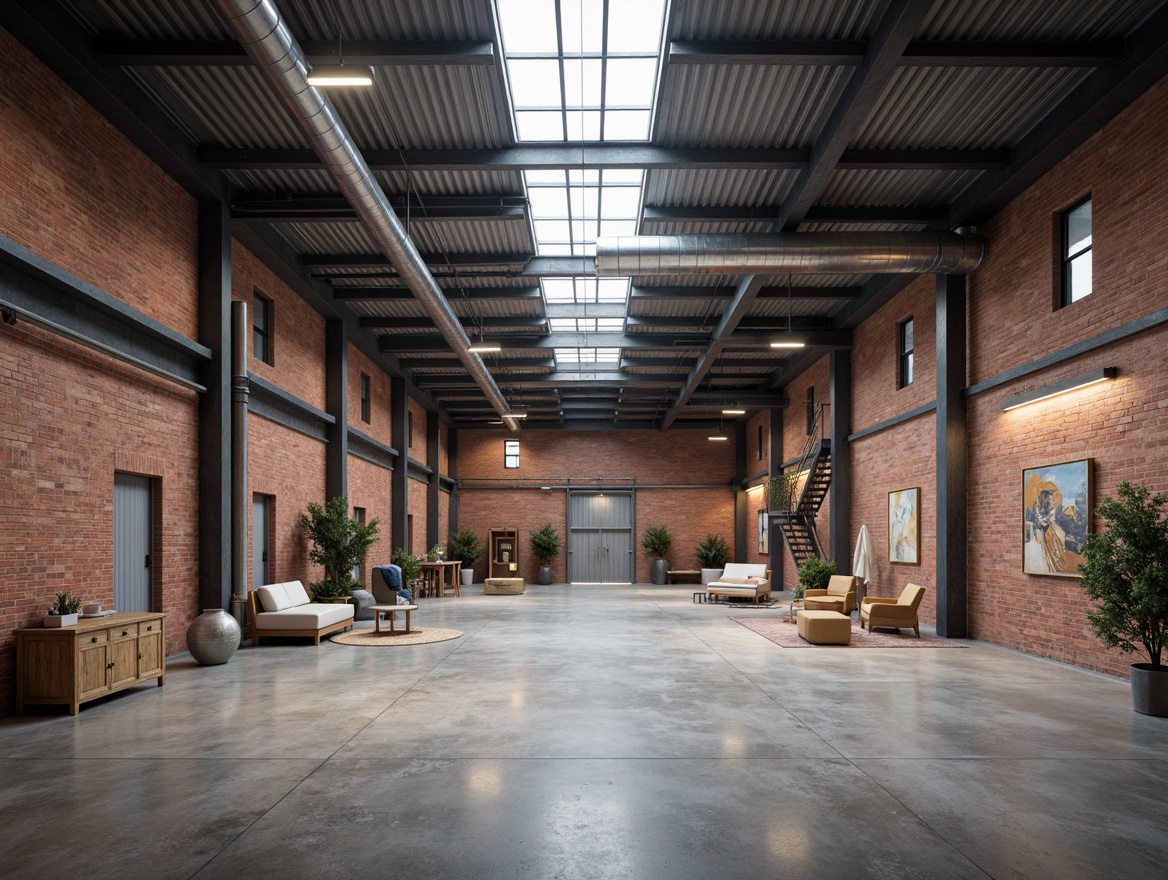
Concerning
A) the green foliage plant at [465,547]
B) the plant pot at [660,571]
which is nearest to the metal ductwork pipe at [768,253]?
the green foliage plant at [465,547]

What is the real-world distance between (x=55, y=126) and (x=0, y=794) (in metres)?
6.29

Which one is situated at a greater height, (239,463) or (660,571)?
(239,463)

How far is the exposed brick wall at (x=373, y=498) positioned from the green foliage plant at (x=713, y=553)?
11954 millimetres

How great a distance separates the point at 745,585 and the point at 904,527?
5962 mm

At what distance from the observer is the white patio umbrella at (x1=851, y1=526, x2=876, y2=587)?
1561 centimetres

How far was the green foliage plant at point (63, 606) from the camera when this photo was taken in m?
7.57

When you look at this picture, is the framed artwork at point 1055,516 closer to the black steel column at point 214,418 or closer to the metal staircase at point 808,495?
the metal staircase at point 808,495

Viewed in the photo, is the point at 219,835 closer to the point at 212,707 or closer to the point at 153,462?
the point at 212,707

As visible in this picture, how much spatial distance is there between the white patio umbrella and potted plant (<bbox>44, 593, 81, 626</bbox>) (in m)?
12.9

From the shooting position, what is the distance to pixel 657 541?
2952cm

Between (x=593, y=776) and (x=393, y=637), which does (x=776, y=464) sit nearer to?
(x=393, y=637)

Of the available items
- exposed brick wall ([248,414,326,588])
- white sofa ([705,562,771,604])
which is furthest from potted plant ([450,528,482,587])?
exposed brick wall ([248,414,326,588])

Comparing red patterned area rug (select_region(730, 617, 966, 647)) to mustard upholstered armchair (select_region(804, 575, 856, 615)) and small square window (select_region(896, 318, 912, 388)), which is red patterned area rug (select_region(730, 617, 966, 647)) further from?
small square window (select_region(896, 318, 912, 388))

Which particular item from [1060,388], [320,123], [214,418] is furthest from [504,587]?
[320,123]
